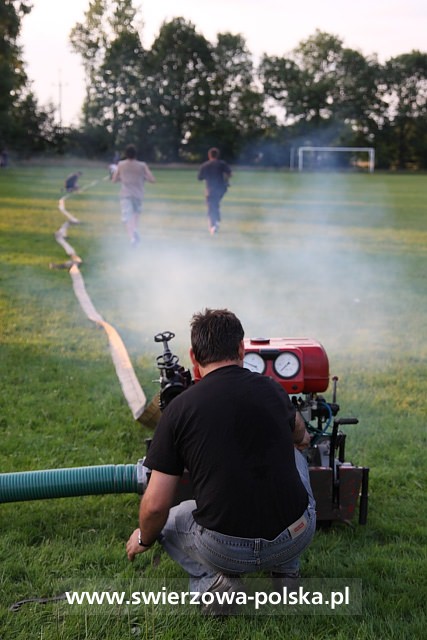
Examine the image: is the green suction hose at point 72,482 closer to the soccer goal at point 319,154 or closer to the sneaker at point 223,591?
the sneaker at point 223,591

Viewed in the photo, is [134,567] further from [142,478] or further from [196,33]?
[196,33]

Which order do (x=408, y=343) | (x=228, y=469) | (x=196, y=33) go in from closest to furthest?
(x=228, y=469) < (x=408, y=343) < (x=196, y=33)

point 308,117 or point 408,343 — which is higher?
point 308,117

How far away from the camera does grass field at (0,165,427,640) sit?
2.94 metres

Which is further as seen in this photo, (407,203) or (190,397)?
(407,203)

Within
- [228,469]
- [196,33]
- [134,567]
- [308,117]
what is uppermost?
[196,33]

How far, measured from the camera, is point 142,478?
11.5 ft

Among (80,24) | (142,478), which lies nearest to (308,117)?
(80,24)

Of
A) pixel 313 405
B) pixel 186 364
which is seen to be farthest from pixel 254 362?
pixel 186 364

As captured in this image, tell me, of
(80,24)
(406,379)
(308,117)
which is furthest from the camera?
(308,117)

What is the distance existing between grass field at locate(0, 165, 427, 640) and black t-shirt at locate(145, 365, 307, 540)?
0.46 meters

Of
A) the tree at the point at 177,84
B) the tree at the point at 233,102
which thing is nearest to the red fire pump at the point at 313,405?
the tree at the point at 233,102

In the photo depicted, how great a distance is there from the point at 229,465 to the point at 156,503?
336mm

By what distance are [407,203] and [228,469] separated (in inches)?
944
